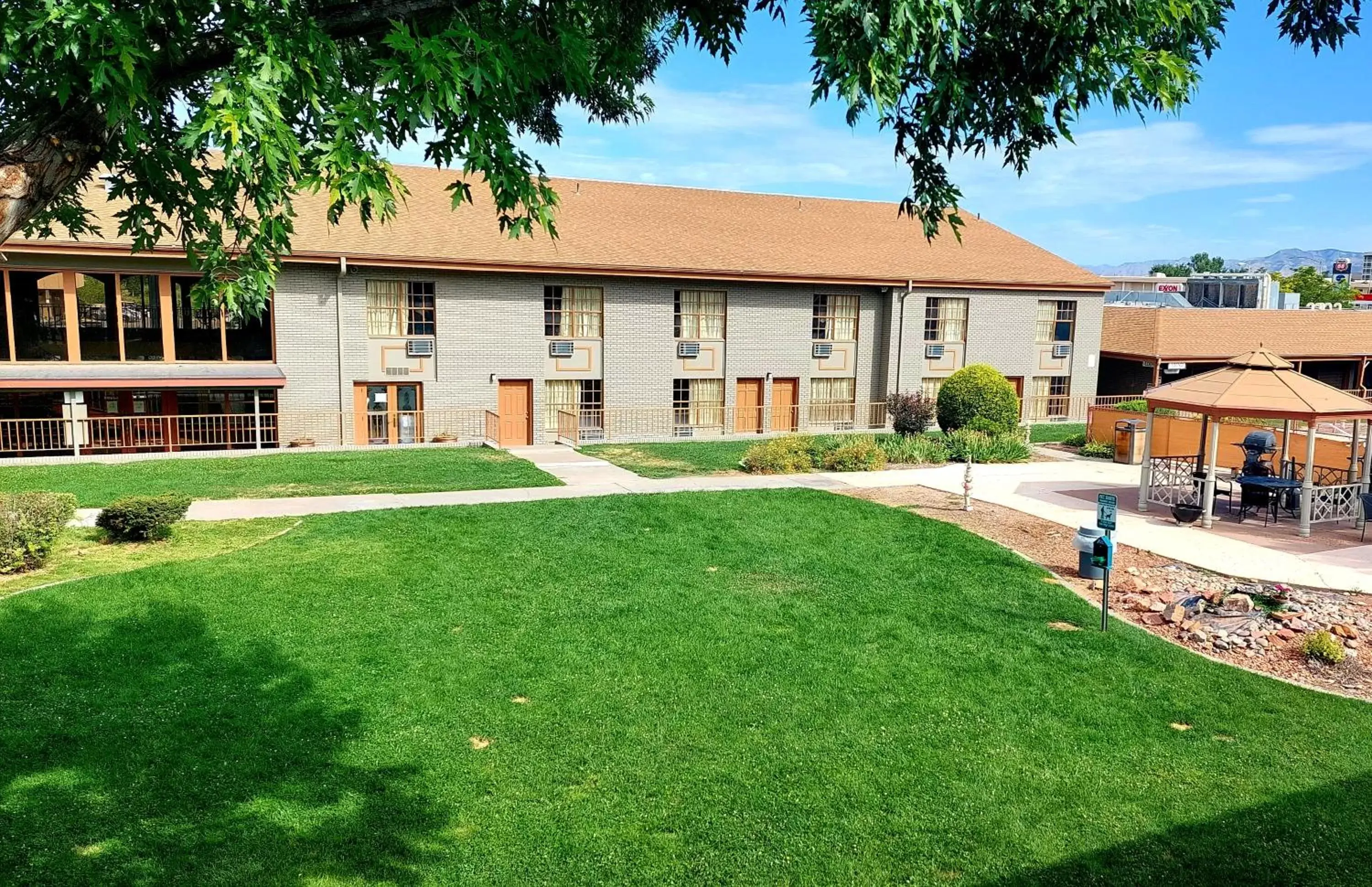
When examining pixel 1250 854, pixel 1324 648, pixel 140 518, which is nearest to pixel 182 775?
pixel 1250 854

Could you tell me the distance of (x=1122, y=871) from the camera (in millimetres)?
6086

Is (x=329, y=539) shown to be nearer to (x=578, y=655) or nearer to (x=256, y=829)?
(x=578, y=655)

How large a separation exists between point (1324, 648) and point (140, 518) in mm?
14608

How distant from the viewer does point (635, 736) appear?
7.99 m

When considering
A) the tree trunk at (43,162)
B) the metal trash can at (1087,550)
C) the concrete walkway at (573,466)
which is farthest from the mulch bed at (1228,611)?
the tree trunk at (43,162)

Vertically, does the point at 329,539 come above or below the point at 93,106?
below

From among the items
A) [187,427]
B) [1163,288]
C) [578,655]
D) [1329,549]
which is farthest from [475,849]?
[1163,288]

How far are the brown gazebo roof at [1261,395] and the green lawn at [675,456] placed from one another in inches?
367

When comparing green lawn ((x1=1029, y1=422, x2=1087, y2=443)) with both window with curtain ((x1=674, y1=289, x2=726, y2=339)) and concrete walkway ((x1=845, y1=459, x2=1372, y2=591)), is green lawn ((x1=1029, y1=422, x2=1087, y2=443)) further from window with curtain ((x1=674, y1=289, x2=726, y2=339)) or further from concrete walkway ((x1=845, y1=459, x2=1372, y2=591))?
window with curtain ((x1=674, y1=289, x2=726, y2=339))

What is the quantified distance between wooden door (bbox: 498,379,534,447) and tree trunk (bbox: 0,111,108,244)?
78.6 feet

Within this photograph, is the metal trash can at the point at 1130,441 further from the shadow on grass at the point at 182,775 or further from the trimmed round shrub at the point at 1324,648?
the shadow on grass at the point at 182,775

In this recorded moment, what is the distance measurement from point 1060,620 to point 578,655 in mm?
5621

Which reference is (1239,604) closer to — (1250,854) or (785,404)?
(1250,854)

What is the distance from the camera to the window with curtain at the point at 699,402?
101ft
